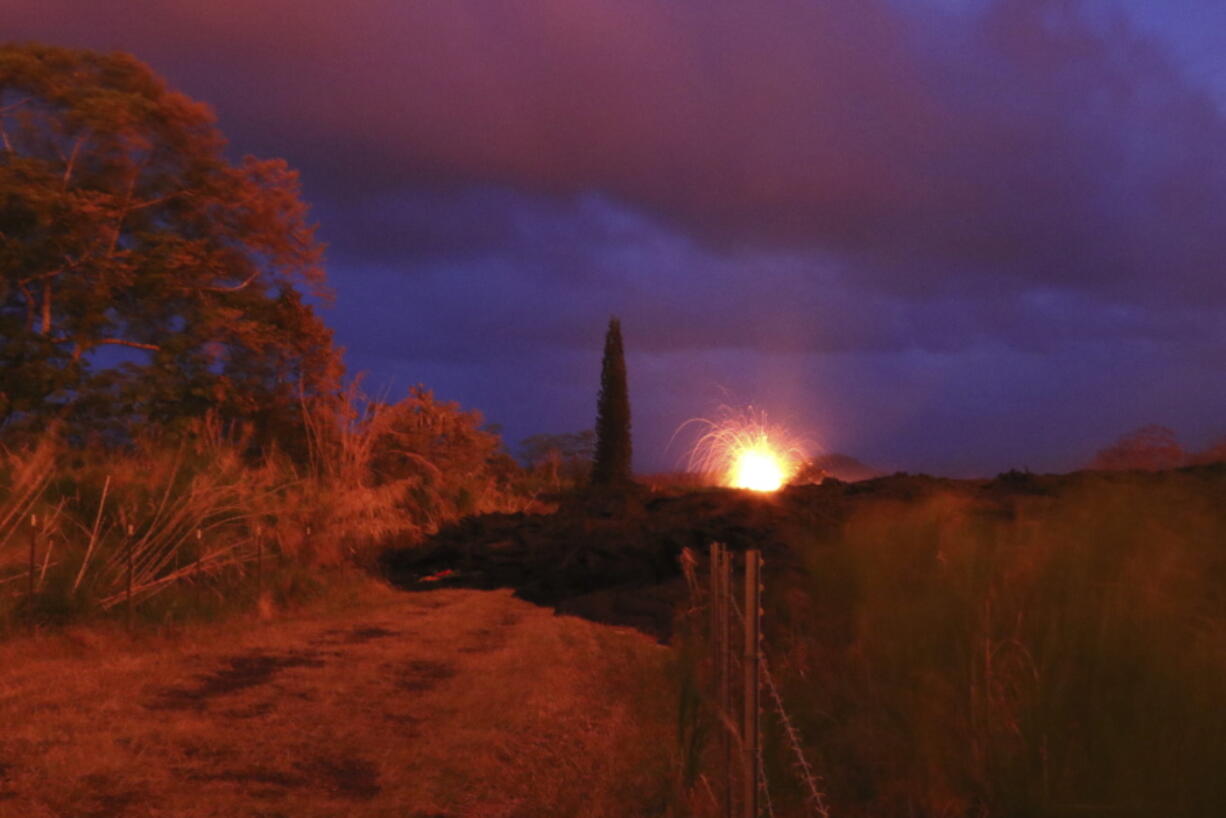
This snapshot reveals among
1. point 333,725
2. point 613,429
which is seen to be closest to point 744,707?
point 333,725

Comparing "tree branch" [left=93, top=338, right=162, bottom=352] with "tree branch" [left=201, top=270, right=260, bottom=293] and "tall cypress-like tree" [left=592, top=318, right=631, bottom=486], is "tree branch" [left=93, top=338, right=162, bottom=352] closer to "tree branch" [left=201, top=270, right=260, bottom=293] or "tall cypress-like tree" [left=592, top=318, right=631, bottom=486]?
"tree branch" [left=201, top=270, right=260, bottom=293]

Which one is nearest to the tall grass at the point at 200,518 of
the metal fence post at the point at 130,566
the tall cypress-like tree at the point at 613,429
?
the metal fence post at the point at 130,566

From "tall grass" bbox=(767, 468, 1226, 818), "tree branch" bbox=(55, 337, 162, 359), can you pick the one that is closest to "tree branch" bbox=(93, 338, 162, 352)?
"tree branch" bbox=(55, 337, 162, 359)

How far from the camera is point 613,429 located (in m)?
30.1

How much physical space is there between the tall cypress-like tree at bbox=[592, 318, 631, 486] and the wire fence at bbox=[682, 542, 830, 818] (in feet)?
75.0

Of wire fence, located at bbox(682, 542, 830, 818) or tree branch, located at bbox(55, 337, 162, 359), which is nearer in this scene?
wire fence, located at bbox(682, 542, 830, 818)

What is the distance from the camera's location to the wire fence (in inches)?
132

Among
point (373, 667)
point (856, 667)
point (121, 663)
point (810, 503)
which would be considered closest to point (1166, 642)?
point (856, 667)

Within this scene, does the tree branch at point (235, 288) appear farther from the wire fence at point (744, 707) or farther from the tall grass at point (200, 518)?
the wire fence at point (744, 707)

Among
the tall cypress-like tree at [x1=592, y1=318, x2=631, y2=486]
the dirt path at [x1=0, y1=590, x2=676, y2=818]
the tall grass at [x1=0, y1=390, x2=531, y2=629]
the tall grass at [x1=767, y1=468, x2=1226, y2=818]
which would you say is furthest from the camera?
the tall cypress-like tree at [x1=592, y1=318, x2=631, y2=486]

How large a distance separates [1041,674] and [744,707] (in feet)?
4.36

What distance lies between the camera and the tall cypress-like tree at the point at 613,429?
2998 cm

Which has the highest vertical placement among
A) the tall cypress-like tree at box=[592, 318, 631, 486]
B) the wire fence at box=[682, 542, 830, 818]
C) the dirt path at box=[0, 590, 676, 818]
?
the tall cypress-like tree at box=[592, 318, 631, 486]

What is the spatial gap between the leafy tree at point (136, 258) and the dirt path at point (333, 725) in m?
10.2
